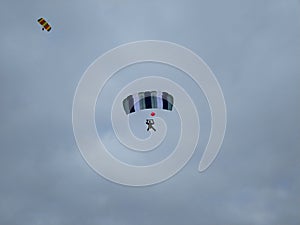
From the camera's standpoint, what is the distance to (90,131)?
92188 millimetres

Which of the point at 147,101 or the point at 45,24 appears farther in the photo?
the point at 45,24

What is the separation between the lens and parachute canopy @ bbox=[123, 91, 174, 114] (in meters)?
90.9

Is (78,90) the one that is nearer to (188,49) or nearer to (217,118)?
(188,49)

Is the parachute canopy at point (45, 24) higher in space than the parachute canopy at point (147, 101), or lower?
higher

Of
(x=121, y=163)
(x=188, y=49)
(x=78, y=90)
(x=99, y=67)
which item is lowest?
(x=121, y=163)

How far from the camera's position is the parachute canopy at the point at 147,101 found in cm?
9094

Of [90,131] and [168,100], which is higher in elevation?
[168,100]

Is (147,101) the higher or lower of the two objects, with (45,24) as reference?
lower

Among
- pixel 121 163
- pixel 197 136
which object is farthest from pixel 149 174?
pixel 197 136

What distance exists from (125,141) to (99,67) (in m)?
19.8

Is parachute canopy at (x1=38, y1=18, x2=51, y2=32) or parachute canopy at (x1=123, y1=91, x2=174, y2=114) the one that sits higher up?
parachute canopy at (x1=38, y1=18, x2=51, y2=32)

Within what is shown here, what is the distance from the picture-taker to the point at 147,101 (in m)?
91.1

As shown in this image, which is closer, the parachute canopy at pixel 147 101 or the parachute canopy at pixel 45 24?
the parachute canopy at pixel 147 101

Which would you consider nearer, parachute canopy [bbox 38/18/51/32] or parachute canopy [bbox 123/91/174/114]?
parachute canopy [bbox 123/91/174/114]
